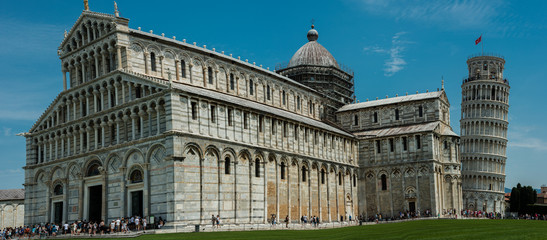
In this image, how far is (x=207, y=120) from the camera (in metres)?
46.3

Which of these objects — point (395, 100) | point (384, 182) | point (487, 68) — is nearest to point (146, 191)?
point (384, 182)

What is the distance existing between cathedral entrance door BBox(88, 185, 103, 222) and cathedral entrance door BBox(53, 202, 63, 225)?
445 centimetres

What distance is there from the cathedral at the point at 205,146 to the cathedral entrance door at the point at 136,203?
0.12 meters

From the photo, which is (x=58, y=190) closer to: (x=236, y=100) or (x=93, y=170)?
(x=93, y=170)

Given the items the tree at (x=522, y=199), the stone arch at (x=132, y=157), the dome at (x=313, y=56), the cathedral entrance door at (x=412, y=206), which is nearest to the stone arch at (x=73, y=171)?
the stone arch at (x=132, y=157)

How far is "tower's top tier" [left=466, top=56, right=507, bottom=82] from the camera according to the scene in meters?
106

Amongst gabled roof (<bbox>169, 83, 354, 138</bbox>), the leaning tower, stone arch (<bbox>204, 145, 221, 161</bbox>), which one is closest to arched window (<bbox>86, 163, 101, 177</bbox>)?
gabled roof (<bbox>169, 83, 354, 138</bbox>)

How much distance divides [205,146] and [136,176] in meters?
6.33

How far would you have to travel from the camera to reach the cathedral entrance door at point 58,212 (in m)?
52.9

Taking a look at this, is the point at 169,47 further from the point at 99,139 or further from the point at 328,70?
the point at 328,70

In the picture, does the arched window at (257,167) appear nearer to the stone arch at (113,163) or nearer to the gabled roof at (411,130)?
the stone arch at (113,163)

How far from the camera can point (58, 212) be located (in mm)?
53500

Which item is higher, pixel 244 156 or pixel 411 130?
pixel 411 130

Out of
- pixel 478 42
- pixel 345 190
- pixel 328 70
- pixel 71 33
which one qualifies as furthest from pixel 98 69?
pixel 478 42
